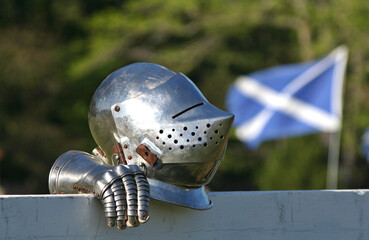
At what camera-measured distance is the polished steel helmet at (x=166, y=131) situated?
11.8ft

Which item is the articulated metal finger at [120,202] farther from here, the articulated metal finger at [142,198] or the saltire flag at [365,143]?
the saltire flag at [365,143]

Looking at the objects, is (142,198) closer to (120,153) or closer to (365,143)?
(120,153)

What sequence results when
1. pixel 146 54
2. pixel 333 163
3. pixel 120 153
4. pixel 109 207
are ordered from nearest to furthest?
1. pixel 109 207
2. pixel 120 153
3. pixel 333 163
4. pixel 146 54

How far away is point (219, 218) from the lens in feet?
11.3

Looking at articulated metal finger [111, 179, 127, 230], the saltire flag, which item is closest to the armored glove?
articulated metal finger [111, 179, 127, 230]

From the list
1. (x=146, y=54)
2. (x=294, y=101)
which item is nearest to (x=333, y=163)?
(x=294, y=101)

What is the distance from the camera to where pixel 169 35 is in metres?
23.1

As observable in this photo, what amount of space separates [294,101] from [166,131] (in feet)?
38.0

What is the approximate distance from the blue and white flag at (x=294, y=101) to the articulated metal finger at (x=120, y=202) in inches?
452

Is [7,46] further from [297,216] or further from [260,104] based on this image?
[297,216]

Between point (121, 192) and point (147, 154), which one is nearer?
point (121, 192)

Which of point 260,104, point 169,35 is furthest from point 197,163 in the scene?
point 169,35

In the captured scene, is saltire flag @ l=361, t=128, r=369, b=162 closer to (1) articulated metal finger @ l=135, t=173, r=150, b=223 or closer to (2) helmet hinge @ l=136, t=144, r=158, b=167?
(2) helmet hinge @ l=136, t=144, r=158, b=167

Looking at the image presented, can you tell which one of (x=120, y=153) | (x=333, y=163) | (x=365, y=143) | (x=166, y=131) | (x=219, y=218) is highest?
(x=166, y=131)
